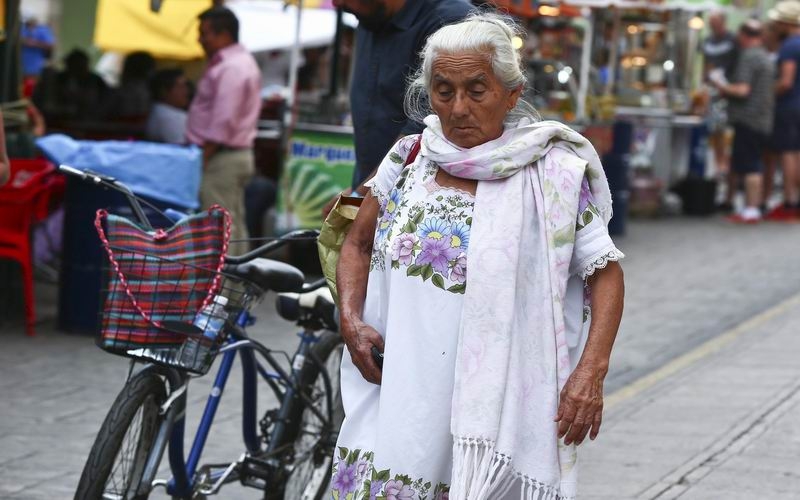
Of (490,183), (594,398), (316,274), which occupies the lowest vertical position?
(316,274)

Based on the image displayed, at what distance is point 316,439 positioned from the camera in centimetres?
513

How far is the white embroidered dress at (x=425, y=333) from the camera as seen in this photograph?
3.35 metres

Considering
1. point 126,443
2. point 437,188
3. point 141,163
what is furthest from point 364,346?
point 141,163

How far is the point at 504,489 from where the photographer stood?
3320 mm

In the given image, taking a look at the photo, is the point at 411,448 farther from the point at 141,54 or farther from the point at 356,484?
the point at 141,54

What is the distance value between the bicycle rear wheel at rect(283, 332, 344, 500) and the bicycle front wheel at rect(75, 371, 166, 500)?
0.84 meters

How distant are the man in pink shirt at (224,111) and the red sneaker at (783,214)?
877 cm

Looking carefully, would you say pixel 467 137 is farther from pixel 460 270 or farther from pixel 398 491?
pixel 398 491

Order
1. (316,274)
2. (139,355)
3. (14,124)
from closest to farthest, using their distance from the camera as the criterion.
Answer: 1. (139,355)
2. (14,124)
3. (316,274)

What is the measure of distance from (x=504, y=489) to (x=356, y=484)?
0.36m

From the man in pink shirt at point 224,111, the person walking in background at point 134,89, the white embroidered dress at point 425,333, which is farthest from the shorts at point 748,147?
the white embroidered dress at point 425,333

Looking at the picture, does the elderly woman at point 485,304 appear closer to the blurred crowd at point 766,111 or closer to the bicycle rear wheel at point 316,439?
the bicycle rear wheel at point 316,439

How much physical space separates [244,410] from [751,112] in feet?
40.3

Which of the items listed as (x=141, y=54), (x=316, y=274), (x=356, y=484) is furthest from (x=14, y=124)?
(x=356, y=484)
